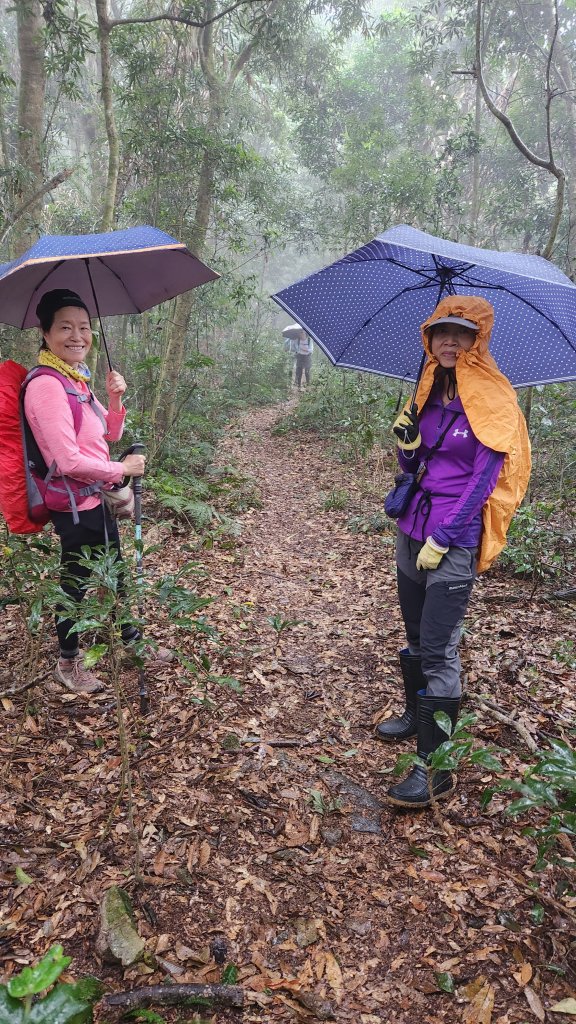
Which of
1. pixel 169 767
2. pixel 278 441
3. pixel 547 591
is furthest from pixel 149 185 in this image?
pixel 169 767

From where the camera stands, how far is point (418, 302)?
3355 millimetres

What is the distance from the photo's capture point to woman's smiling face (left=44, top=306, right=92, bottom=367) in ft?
8.77

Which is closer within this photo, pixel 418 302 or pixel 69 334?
pixel 69 334

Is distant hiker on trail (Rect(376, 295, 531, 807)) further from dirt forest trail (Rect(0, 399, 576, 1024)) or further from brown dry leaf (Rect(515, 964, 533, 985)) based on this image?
brown dry leaf (Rect(515, 964, 533, 985))

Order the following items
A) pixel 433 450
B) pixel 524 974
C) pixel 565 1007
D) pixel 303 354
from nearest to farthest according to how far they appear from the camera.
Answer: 1. pixel 565 1007
2. pixel 524 974
3. pixel 433 450
4. pixel 303 354

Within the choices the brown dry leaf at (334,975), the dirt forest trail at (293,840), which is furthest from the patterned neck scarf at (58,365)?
the brown dry leaf at (334,975)

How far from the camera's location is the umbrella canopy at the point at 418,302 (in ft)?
8.30

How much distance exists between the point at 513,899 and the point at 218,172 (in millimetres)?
10452

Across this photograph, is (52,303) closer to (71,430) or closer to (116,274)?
(71,430)

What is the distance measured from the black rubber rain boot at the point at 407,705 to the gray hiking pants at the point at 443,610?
38 cm

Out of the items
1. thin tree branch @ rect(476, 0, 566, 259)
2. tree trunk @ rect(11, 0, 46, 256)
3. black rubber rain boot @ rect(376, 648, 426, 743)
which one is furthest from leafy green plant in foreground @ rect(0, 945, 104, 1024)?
tree trunk @ rect(11, 0, 46, 256)

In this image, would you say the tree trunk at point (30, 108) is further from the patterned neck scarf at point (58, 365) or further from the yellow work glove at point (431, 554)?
the yellow work glove at point (431, 554)

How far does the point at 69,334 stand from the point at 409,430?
1.76 meters

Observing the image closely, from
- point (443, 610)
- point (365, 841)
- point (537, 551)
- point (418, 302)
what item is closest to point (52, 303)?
point (418, 302)
